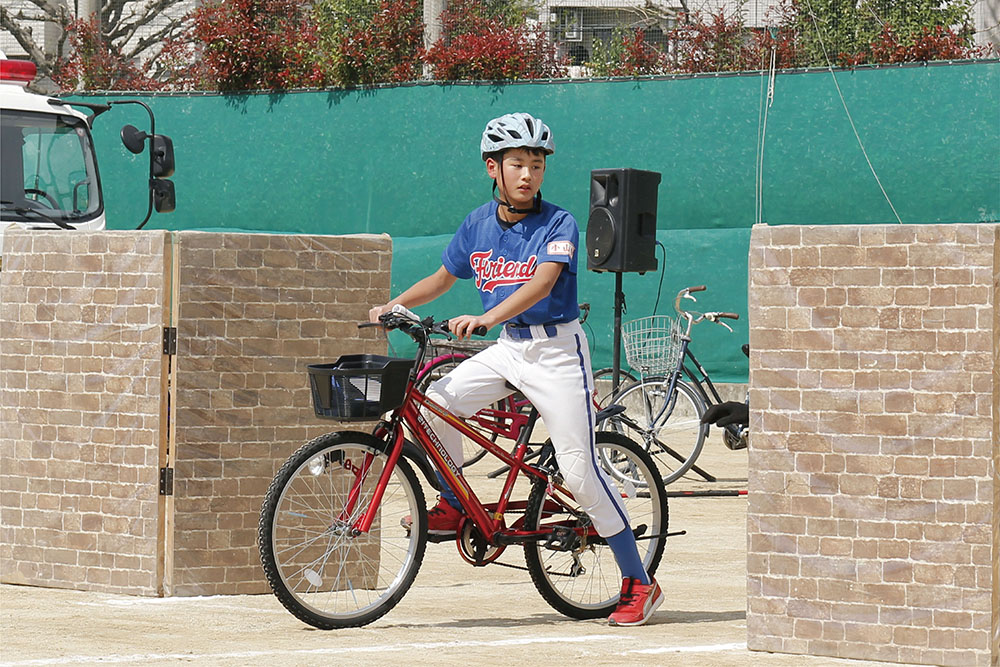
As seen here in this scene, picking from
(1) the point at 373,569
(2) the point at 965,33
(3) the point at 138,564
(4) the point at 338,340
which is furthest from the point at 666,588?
(2) the point at 965,33

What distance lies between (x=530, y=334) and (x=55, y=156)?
6870 mm

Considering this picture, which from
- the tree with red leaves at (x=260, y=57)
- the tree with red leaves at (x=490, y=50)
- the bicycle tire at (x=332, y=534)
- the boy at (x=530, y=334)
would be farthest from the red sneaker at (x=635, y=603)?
the tree with red leaves at (x=260, y=57)

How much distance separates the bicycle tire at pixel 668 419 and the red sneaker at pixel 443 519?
5061mm

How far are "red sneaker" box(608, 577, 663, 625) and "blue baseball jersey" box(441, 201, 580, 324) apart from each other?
1097 millimetres

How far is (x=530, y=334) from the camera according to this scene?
653 cm

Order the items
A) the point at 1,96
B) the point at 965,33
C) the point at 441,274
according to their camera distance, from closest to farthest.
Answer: the point at 441,274 → the point at 1,96 → the point at 965,33

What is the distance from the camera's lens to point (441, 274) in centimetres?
682

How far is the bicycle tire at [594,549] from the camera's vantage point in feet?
22.4

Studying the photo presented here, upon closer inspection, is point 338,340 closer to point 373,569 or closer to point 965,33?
point 373,569

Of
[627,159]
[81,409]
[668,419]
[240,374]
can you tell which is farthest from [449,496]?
[627,159]

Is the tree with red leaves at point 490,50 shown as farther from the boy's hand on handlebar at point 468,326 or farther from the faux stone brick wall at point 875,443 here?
the faux stone brick wall at point 875,443

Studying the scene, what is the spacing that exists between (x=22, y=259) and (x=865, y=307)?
3.75 m

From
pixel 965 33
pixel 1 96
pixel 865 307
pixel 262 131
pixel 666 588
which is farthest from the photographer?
pixel 262 131

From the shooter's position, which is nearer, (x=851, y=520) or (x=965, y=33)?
(x=851, y=520)
